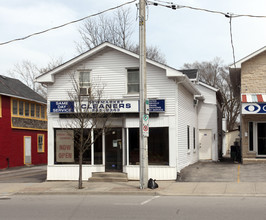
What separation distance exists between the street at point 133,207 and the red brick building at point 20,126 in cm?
1542

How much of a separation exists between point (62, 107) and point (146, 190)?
615 cm

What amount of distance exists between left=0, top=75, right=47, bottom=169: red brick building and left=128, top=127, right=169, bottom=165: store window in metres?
13.7

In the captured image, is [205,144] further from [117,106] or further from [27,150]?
[27,150]

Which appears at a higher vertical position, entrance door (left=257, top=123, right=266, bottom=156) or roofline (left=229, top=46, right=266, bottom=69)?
roofline (left=229, top=46, right=266, bottom=69)

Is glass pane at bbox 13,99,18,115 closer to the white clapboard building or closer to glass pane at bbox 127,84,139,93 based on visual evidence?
the white clapboard building

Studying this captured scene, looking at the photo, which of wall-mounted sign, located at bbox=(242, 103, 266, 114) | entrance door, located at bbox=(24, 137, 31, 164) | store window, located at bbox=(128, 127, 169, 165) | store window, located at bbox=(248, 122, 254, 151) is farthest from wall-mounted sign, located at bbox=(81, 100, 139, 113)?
entrance door, located at bbox=(24, 137, 31, 164)

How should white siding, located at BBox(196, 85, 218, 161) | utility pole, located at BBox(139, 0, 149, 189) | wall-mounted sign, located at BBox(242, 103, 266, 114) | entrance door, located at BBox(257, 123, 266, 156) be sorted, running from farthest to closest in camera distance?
white siding, located at BBox(196, 85, 218, 161) < entrance door, located at BBox(257, 123, 266, 156) < wall-mounted sign, located at BBox(242, 103, 266, 114) < utility pole, located at BBox(139, 0, 149, 189)

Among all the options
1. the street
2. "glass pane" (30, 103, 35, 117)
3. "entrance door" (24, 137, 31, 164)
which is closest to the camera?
the street

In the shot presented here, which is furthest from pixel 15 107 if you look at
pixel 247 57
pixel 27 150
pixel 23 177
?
pixel 247 57

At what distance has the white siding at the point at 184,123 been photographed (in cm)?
1817

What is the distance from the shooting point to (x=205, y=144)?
25.5 meters

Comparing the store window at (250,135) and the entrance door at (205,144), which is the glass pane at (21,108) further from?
the store window at (250,135)

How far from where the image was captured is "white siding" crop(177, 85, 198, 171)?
18172 millimetres

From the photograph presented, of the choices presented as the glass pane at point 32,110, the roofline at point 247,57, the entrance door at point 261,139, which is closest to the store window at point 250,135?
the entrance door at point 261,139
